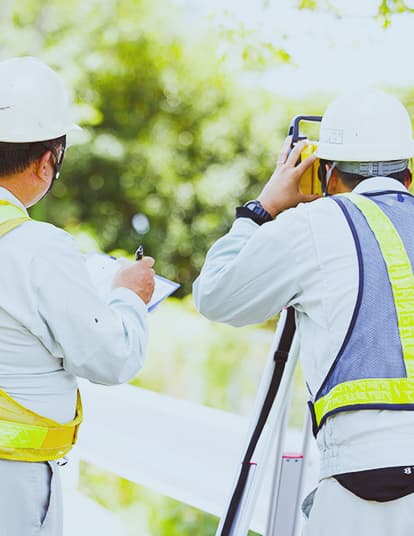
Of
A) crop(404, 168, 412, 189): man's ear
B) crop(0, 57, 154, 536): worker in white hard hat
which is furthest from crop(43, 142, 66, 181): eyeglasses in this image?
crop(404, 168, 412, 189): man's ear

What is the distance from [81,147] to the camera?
11.5 m

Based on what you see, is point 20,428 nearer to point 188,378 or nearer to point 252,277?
point 252,277

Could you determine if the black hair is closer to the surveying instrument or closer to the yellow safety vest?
the yellow safety vest

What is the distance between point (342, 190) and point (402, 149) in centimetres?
17

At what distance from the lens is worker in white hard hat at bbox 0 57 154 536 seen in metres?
1.72

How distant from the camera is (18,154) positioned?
1.87 metres

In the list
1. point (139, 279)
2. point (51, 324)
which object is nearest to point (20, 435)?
point (51, 324)

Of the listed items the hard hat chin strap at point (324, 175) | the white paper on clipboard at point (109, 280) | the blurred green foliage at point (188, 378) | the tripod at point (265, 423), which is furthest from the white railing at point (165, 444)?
the hard hat chin strap at point (324, 175)

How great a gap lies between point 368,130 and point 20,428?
1008 mm

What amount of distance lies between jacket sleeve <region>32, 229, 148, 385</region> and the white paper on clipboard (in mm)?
200

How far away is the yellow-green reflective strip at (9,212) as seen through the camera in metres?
1.77

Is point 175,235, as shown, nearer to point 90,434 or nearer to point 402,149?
point 90,434

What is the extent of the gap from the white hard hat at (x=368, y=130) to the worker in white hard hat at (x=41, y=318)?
1.71ft

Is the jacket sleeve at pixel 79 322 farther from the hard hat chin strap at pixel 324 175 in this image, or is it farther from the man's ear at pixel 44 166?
the hard hat chin strap at pixel 324 175
